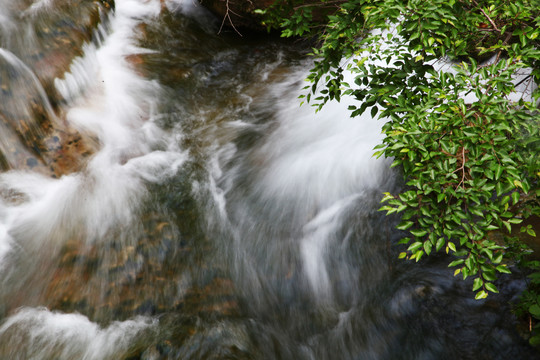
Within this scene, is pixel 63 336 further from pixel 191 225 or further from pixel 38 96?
pixel 38 96

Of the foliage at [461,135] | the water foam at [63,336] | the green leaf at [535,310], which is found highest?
the foliage at [461,135]

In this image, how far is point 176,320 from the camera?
135 inches

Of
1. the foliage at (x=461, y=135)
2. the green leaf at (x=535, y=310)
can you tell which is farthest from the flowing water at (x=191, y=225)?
the foliage at (x=461, y=135)

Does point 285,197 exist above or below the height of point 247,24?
below

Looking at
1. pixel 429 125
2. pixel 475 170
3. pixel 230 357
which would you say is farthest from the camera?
pixel 230 357

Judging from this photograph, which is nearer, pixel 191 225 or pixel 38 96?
pixel 191 225

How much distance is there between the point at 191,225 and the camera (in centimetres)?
446

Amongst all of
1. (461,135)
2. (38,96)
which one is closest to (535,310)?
(461,135)

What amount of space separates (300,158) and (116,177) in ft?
7.94

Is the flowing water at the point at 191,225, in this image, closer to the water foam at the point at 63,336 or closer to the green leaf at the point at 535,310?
the water foam at the point at 63,336

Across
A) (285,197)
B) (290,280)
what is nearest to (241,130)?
(285,197)

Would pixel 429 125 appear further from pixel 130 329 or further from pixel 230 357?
pixel 130 329

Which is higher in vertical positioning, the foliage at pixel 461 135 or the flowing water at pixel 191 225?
the foliage at pixel 461 135

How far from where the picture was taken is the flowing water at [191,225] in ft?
11.3
